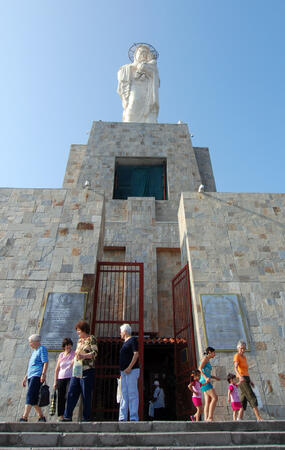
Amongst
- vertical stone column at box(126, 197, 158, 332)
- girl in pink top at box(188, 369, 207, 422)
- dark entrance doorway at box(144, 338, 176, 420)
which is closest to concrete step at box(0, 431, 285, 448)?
girl in pink top at box(188, 369, 207, 422)

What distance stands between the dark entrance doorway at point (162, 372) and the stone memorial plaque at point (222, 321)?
2420mm

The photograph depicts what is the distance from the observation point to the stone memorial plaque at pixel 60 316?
22.4 feet

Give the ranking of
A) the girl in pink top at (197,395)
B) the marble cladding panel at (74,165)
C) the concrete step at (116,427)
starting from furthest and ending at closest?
the marble cladding panel at (74,165) → the girl in pink top at (197,395) → the concrete step at (116,427)

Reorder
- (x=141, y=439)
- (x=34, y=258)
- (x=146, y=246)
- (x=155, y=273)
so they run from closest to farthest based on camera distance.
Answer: (x=141, y=439) → (x=34, y=258) → (x=155, y=273) → (x=146, y=246)

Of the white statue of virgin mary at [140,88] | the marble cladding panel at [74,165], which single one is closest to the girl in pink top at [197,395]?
the marble cladding panel at [74,165]

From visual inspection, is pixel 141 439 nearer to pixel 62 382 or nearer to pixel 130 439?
pixel 130 439

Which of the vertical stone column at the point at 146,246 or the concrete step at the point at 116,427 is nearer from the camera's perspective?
the concrete step at the point at 116,427

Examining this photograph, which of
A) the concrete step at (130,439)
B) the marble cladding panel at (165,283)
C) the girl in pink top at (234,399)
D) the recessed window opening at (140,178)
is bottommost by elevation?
the concrete step at (130,439)

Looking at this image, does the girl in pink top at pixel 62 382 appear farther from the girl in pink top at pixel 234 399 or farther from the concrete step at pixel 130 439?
the girl in pink top at pixel 234 399

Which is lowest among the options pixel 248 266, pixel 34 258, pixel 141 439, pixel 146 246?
pixel 141 439

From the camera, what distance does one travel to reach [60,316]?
707 cm

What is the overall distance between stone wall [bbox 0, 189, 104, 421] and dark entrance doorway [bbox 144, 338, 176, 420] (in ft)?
10.4

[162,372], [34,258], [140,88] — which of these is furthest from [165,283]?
[140,88]

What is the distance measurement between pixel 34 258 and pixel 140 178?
29.0 feet
